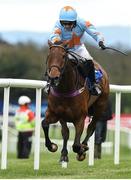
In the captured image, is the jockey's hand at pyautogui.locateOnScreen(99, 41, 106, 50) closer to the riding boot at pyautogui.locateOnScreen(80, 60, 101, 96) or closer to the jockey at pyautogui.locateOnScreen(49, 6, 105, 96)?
the jockey at pyautogui.locateOnScreen(49, 6, 105, 96)

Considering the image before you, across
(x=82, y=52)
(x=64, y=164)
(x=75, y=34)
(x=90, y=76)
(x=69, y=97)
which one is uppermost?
(x=75, y=34)

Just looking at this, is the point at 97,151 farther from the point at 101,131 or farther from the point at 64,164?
the point at 64,164

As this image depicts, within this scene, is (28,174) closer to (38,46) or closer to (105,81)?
(105,81)

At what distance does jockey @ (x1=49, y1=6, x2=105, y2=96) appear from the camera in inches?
397

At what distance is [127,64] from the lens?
228 feet

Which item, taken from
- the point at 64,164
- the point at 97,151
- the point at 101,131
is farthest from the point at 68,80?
the point at 101,131

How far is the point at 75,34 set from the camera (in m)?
10.5

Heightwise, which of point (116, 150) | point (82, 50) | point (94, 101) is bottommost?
point (116, 150)

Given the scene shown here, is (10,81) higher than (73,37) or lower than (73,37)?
A: lower

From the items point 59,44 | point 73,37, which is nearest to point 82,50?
point 73,37

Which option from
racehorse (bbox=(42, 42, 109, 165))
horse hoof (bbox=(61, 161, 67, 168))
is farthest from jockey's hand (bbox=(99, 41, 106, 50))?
horse hoof (bbox=(61, 161, 67, 168))

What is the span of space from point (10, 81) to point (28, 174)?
4.56ft

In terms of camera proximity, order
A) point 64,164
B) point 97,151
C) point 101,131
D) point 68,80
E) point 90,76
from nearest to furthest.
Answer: point 68,80, point 90,76, point 64,164, point 97,151, point 101,131

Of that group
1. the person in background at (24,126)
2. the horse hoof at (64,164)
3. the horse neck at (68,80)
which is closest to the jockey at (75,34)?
the horse neck at (68,80)
